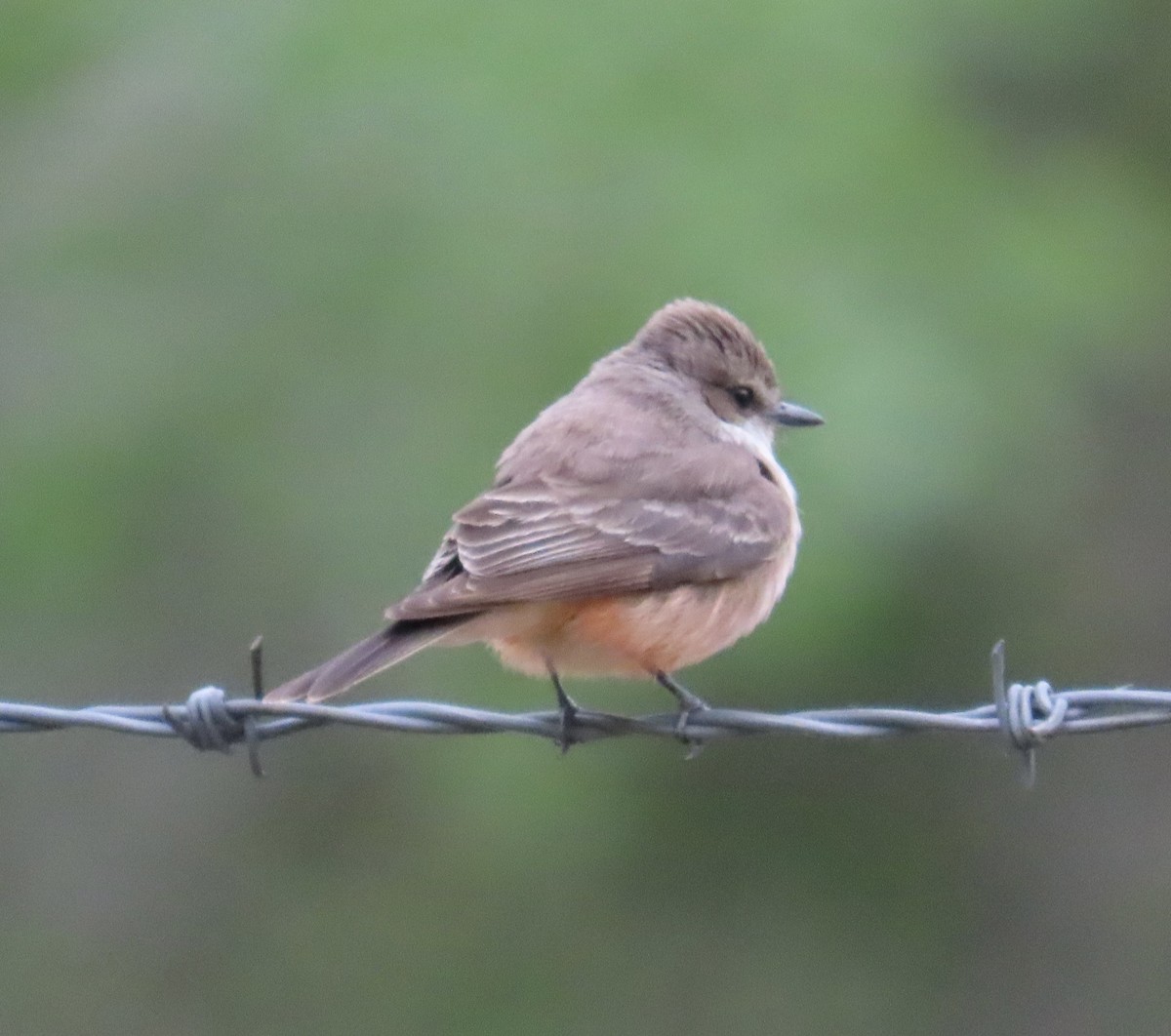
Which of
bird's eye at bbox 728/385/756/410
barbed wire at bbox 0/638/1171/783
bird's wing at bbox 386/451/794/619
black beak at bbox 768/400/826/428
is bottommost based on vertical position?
barbed wire at bbox 0/638/1171/783

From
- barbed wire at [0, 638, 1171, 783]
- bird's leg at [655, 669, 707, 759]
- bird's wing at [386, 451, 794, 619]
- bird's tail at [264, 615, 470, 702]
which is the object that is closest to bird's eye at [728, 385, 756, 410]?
bird's wing at [386, 451, 794, 619]

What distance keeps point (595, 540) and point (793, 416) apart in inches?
54.0

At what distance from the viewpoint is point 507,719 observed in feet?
13.7

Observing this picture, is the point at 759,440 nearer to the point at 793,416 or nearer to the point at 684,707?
the point at 793,416

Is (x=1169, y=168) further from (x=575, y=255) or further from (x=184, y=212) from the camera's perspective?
(x=184, y=212)

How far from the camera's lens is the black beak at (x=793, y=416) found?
652 centimetres

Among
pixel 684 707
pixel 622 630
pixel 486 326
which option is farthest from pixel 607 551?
pixel 486 326

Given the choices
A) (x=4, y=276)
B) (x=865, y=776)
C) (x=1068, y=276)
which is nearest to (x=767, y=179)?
(x=1068, y=276)

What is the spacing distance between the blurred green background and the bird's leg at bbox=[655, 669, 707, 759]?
1.35 metres

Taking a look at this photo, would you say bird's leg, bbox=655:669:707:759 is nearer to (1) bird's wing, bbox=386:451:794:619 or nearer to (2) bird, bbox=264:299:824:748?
(2) bird, bbox=264:299:824:748

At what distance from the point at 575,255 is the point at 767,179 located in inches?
28.8

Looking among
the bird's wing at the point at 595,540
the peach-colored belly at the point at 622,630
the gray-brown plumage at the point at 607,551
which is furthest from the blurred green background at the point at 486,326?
the peach-colored belly at the point at 622,630

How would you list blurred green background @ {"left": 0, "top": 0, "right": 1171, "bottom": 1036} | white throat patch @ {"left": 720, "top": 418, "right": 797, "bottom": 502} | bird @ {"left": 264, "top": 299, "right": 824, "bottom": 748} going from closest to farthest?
bird @ {"left": 264, "top": 299, "right": 824, "bottom": 748}
white throat patch @ {"left": 720, "top": 418, "right": 797, "bottom": 502}
blurred green background @ {"left": 0, "top": 0, "right": 1171, "bottom": 1036}

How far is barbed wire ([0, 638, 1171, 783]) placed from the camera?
4086mm
